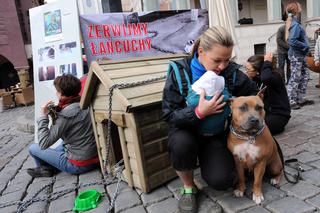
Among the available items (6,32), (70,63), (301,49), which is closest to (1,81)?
(6,32)

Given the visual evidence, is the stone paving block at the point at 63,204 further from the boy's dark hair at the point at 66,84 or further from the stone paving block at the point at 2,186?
the boy's dark hair at the point at 66,84

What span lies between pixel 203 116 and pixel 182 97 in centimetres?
26

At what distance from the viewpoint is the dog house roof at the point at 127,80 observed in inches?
102

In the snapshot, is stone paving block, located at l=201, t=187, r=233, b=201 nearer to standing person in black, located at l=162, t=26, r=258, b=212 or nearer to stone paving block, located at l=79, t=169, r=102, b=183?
standing person in black, located at l=162, t=26, r=258, b=212

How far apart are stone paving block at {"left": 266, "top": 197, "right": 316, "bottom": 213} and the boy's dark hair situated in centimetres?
234

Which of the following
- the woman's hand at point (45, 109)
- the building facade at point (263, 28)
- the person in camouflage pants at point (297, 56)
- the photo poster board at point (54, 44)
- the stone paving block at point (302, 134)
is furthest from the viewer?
the building facade at point (263, 28)

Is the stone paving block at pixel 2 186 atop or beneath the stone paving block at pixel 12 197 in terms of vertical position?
beneath

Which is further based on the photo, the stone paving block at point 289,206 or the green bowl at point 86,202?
the green bowl at point 86,202

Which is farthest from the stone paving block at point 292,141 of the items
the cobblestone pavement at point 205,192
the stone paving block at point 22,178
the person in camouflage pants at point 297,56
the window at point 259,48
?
the window at point 259,48

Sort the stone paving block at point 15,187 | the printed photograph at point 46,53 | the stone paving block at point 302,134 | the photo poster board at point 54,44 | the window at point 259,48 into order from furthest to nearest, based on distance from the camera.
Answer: the window at point 259,48 → the printed photograph at point 46,53 → the photo poster board at point 54,44 → the stone paving block at point 302,134 → the stone paving block at point 15,187

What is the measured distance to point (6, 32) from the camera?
19.7 meters

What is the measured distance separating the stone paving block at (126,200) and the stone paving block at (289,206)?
113 cm

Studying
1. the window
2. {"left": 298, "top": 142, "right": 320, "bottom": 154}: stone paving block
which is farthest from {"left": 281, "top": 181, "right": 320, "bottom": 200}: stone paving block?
the window

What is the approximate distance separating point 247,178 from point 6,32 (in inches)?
828
